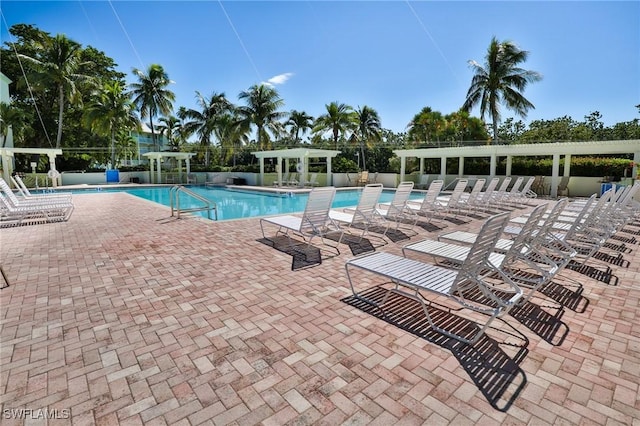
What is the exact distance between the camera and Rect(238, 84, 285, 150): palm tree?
2783cm

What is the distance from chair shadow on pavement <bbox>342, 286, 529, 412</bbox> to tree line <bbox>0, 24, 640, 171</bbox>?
22229 mm

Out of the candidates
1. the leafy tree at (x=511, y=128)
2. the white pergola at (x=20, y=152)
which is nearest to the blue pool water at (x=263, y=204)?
the white pergola at (x=20, y=152)

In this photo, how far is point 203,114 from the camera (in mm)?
32281

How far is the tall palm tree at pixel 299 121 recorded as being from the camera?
103 feet

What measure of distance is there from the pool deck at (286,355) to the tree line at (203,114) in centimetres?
2204

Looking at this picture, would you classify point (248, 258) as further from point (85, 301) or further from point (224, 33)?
point (224, 33)

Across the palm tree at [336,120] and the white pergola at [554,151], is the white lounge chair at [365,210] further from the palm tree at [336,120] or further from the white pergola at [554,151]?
the palm tree at [336,120]

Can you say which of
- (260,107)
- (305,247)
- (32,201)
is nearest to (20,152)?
(260,107)

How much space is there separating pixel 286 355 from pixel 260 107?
27.2 m

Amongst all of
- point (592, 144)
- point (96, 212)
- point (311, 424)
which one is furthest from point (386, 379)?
point (592, 144)

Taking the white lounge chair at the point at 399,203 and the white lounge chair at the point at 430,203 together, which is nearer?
the white lounge chair at the point at 399,203

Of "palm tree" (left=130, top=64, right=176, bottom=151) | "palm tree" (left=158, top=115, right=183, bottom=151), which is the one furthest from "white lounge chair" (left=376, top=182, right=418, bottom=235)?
"palm tree" (left=158, top=115, right=183, bottom=151)

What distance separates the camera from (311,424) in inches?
77.2

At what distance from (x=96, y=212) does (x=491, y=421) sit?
11278 millimetres
